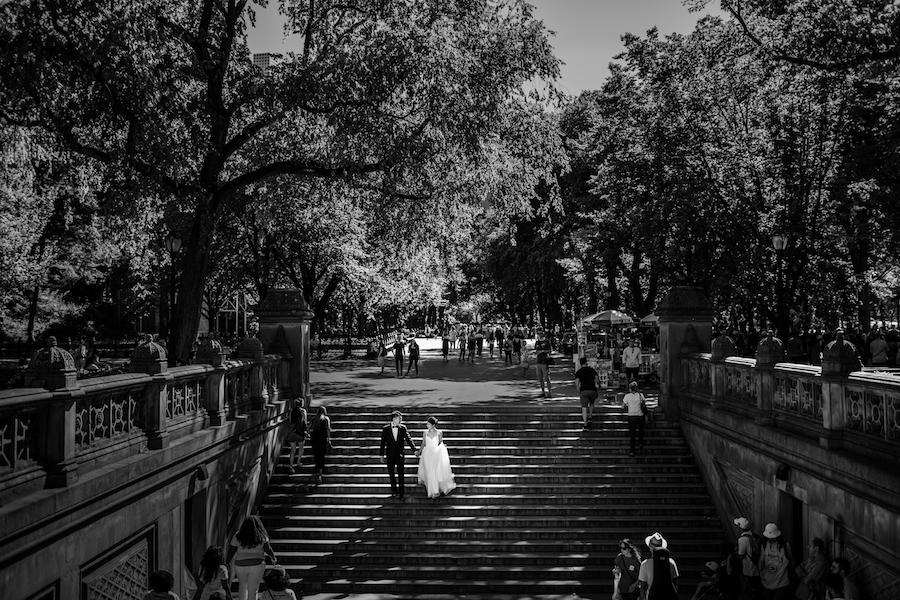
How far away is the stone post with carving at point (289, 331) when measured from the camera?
18.7m

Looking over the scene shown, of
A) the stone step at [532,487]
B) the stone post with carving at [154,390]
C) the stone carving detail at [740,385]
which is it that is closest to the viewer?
the stone post with carving at [154,390]

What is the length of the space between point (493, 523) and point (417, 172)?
789 cm

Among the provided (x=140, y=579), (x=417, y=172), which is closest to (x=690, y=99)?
(x=417, y=172)

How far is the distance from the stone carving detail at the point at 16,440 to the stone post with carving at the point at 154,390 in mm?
2599

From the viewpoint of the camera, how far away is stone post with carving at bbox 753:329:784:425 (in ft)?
41.2

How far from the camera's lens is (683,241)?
28859 millimetres

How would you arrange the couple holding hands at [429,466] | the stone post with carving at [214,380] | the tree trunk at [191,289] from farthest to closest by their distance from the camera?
the tree trunk at [191,289], the couple holding hands at [429,466], the stone post with carving at [214,380]

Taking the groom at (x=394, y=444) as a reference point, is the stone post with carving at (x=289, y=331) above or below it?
above

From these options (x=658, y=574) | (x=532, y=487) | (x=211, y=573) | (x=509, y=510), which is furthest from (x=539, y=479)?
(x=211, y=573)

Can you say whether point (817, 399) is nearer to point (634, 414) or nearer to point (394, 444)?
point (634, 414)

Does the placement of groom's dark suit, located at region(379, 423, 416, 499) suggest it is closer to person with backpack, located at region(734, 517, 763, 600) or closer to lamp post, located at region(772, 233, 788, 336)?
person with backpack, located at region(734, 517, 763, 600)

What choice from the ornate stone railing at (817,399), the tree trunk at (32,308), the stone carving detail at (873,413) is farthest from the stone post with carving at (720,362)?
the tree trunk at (32,308)

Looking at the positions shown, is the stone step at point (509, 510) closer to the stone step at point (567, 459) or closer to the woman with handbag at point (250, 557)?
the stone step at point (567, 459)

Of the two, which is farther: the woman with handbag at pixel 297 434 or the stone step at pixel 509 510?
the woman with handbag at pixel 297 434
